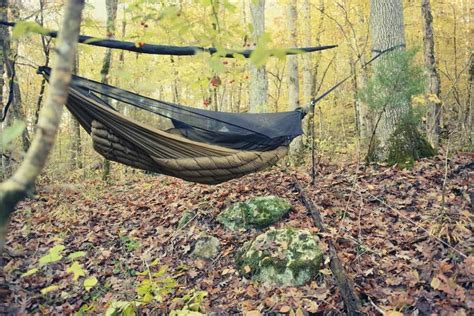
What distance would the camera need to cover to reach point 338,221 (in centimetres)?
280

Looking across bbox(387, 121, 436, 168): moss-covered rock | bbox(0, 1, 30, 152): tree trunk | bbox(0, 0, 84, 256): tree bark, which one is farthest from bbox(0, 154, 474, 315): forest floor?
bbox(0, 1, 30, 152): tree trunk

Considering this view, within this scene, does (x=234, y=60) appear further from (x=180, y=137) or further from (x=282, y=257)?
(x=282, y=257)

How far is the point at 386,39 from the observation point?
3.70m

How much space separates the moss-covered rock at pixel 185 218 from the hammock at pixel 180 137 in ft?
2.06

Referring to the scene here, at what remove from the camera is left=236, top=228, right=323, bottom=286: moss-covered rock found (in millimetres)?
2340

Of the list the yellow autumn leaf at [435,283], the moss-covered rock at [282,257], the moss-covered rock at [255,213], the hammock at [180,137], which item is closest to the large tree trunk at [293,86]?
the moss-covered rock at [255,213]

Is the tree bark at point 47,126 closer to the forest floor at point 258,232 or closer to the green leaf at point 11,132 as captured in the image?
the green leaf at point 11,132

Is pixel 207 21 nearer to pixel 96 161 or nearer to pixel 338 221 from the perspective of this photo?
pixel 338 221

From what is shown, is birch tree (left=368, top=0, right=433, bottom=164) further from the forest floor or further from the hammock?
the hammock

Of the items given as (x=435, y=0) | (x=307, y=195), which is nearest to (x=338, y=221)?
(x=307, y=195)

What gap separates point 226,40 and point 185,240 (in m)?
2.12

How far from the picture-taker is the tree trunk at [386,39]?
361cm

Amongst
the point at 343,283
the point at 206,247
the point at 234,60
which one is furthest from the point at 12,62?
the point at 343,283

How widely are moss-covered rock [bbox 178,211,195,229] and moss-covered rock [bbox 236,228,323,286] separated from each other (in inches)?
29.4
